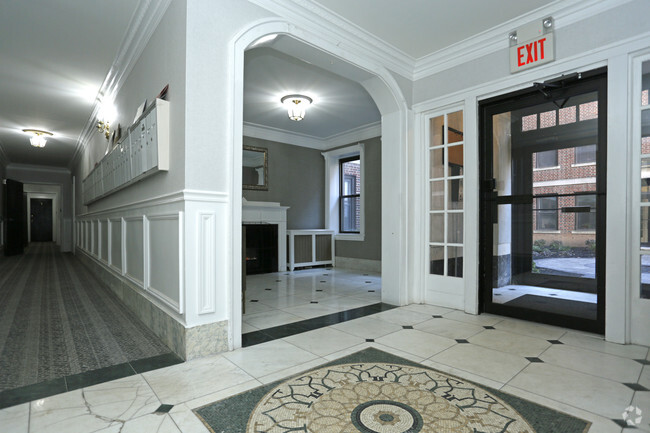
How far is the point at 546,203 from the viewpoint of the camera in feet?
10.1

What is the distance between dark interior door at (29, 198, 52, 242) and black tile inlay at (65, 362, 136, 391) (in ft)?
64.8

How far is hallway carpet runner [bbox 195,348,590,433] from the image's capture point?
5.00 feet

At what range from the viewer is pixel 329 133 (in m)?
7.20

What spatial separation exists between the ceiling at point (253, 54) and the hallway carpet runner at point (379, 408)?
2.66 metres

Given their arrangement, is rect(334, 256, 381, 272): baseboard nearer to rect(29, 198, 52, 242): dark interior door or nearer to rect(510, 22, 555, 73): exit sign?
rect(510, 22, 555, 73): exit sign

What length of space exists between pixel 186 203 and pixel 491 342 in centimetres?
244

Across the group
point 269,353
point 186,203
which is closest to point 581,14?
point 186,203

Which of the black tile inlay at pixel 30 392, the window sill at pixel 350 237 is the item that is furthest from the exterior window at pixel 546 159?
the window sill at pixel 350 237

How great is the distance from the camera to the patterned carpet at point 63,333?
7.20 feet

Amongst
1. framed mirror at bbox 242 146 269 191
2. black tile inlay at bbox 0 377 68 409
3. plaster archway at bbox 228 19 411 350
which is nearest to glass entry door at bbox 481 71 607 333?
plaster archway at bbox 228 19 411 350

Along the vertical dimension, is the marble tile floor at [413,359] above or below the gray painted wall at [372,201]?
below

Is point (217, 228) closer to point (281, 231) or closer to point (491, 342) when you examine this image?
point (491, 342)

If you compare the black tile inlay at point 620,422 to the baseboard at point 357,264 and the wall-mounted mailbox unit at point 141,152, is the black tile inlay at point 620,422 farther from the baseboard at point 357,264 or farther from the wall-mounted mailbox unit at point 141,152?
the baseboard at point 357,264

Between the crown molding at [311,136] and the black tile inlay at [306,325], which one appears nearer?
the black tile inlay at [306,325]
